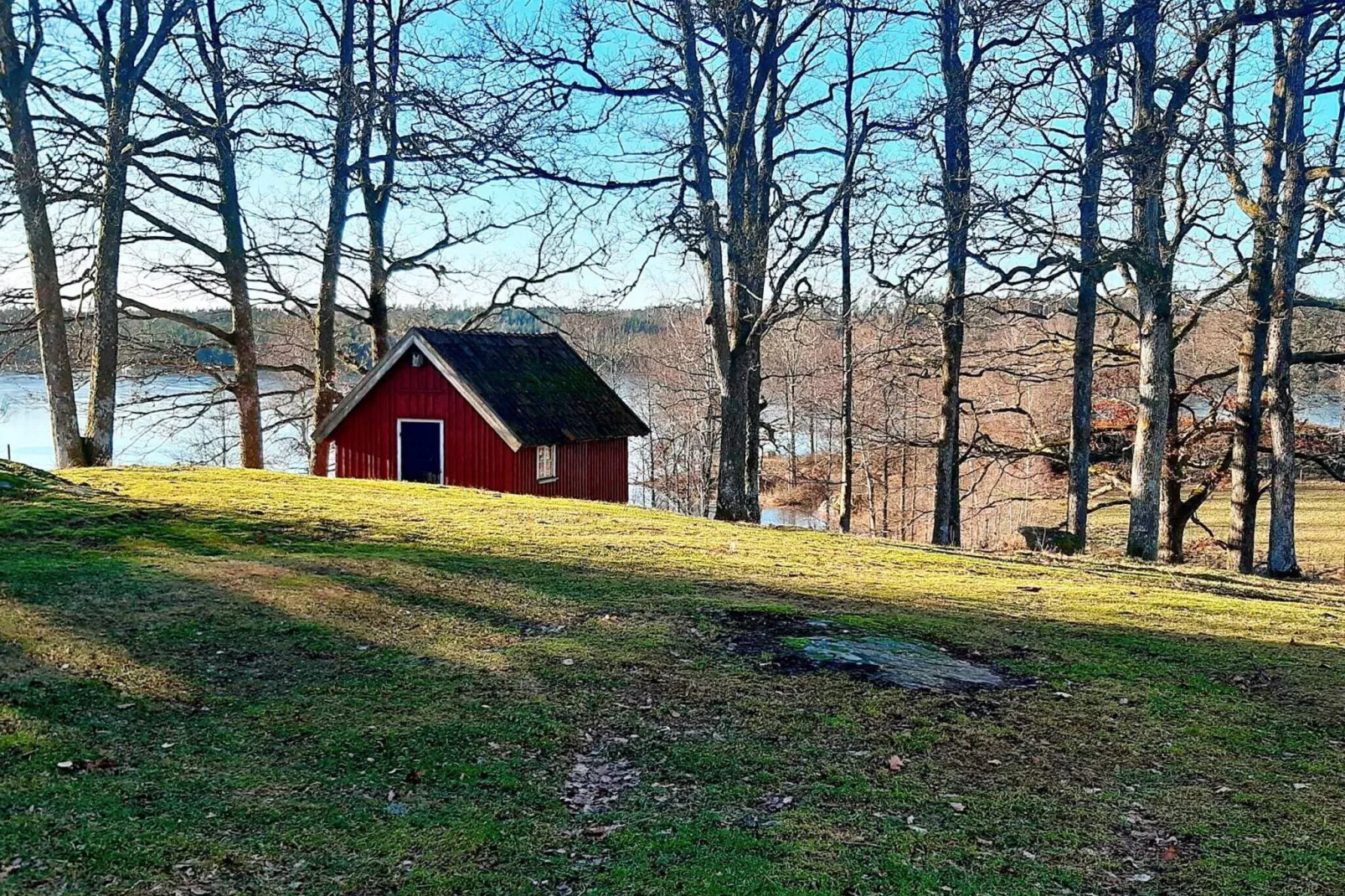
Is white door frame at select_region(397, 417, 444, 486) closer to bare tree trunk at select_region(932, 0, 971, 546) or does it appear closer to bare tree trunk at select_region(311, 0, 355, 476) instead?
bare tree trunk at select_region(311, 0, 355, 476)

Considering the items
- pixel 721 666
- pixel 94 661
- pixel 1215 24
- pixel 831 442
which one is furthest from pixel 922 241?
pixel 831 442

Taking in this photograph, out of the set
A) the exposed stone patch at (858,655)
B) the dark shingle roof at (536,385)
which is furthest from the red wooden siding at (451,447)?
the exposed stone patch at (858,655)

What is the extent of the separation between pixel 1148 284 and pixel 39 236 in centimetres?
1816

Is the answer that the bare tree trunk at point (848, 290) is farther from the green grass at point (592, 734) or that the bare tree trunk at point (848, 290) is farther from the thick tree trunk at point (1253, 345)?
the green grass at point (592, 734)

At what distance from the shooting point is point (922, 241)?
14.3 m

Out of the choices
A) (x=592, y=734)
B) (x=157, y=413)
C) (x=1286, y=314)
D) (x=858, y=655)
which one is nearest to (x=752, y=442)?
(x=1286, y=314)

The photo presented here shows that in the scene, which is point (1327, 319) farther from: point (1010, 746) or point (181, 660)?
point (181, 660)

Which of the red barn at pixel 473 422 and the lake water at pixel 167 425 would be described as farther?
the lake water at pixel 167 425

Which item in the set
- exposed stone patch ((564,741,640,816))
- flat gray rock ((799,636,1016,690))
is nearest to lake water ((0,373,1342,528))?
flat gray rock ((799,636,1016,690))

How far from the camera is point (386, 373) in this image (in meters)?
22.5

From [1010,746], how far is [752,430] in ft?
55.6

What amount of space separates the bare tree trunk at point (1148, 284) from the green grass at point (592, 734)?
233 inches

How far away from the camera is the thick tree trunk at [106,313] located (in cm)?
1752

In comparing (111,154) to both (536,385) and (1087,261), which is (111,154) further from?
(1087,261)
